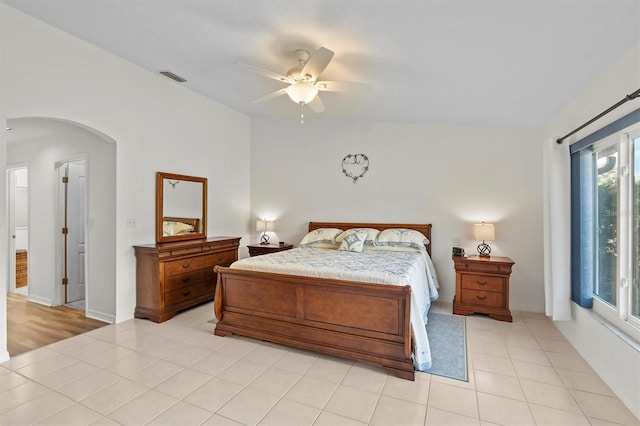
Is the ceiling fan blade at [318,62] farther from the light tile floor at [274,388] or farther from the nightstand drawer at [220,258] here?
the nightstand drawer at [220,258]

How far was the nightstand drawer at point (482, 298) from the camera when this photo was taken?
12.6ft

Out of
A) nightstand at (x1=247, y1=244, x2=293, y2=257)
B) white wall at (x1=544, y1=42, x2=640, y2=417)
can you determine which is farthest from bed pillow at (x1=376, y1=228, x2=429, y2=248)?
white wall at (x1=544, y1=42, x2=640, y2=417)

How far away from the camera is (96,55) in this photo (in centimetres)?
338

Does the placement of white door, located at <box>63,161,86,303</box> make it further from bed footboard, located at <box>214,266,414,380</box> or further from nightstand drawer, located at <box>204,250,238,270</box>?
bed footboard, located at <box>214,266,414,380</box>

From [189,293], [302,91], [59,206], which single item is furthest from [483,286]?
[59,206]

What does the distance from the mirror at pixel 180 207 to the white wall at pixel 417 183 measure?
4.17 ft

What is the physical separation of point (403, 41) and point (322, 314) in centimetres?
239

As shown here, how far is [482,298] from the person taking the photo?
3910 millimetres

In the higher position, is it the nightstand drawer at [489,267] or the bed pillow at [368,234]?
the bed pillow at [368,234]

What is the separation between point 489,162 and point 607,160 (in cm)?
174

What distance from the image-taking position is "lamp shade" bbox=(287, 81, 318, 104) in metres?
2.95

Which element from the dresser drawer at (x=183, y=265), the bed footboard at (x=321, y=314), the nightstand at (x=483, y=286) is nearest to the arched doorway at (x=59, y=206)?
the dresser drawer at (x=183, y=265)

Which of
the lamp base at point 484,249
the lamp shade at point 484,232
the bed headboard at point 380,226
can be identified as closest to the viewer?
the lamp shade at point 484,232

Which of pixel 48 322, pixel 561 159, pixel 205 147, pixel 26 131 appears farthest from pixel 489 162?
pixel 26 131
